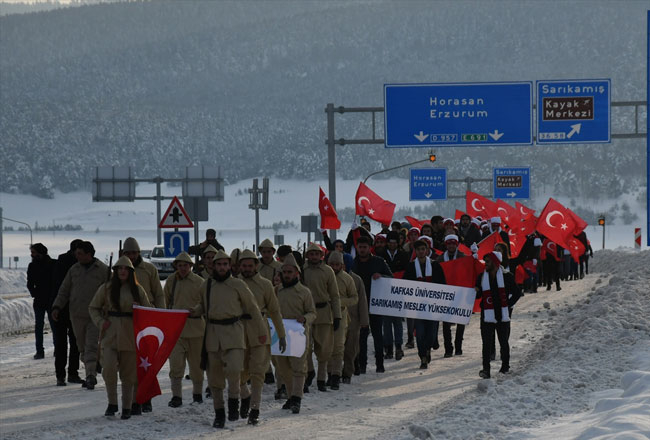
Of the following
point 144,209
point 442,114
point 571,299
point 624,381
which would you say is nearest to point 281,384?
point 624,381

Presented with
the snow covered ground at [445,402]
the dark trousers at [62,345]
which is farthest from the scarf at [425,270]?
the dark trousers at [62,345]

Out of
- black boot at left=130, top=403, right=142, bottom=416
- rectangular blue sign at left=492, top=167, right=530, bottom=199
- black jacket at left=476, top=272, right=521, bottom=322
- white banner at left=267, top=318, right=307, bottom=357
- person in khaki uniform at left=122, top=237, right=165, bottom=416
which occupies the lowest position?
black boot at left=130, top=403, right=142, bottom=416

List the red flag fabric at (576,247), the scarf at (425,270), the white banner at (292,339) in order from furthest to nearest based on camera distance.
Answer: the red flag fabric at (576,247) < the scarf at (425,270) < the white banner at (292,339)

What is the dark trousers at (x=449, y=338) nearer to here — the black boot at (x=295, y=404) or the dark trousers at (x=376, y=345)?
the dark trousers at (x=376, y=345)

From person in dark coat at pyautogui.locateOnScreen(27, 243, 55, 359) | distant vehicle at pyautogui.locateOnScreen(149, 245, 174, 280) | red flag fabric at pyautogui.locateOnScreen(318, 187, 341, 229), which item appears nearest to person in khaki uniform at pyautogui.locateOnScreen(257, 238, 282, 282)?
person in dark coat at pyautogui.locateOnScreen(27, 243, 55, 359)

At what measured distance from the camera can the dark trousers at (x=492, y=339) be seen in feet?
46.5

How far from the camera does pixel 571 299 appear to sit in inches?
1056

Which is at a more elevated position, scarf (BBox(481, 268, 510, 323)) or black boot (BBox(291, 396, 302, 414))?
scarf (BBox(481, 268, 510, 323))

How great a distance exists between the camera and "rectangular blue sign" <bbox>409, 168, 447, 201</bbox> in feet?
217

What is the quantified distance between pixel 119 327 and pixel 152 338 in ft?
1.09

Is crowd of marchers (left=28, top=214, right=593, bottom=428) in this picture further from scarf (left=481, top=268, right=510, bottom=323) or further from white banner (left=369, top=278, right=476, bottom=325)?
white banner (left=369, top=278, right=476, bottom=325)

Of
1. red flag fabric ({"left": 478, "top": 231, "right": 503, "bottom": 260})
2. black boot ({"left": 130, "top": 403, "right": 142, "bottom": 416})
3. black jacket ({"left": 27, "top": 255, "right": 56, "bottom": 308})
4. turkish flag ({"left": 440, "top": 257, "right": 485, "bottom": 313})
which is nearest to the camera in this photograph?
black boot ({"left": 130, "top": 403, "right": 142, "bottom": 416})

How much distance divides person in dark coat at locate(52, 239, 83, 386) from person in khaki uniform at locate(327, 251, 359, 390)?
121 inches

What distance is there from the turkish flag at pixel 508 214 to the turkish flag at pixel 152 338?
18.7 m
